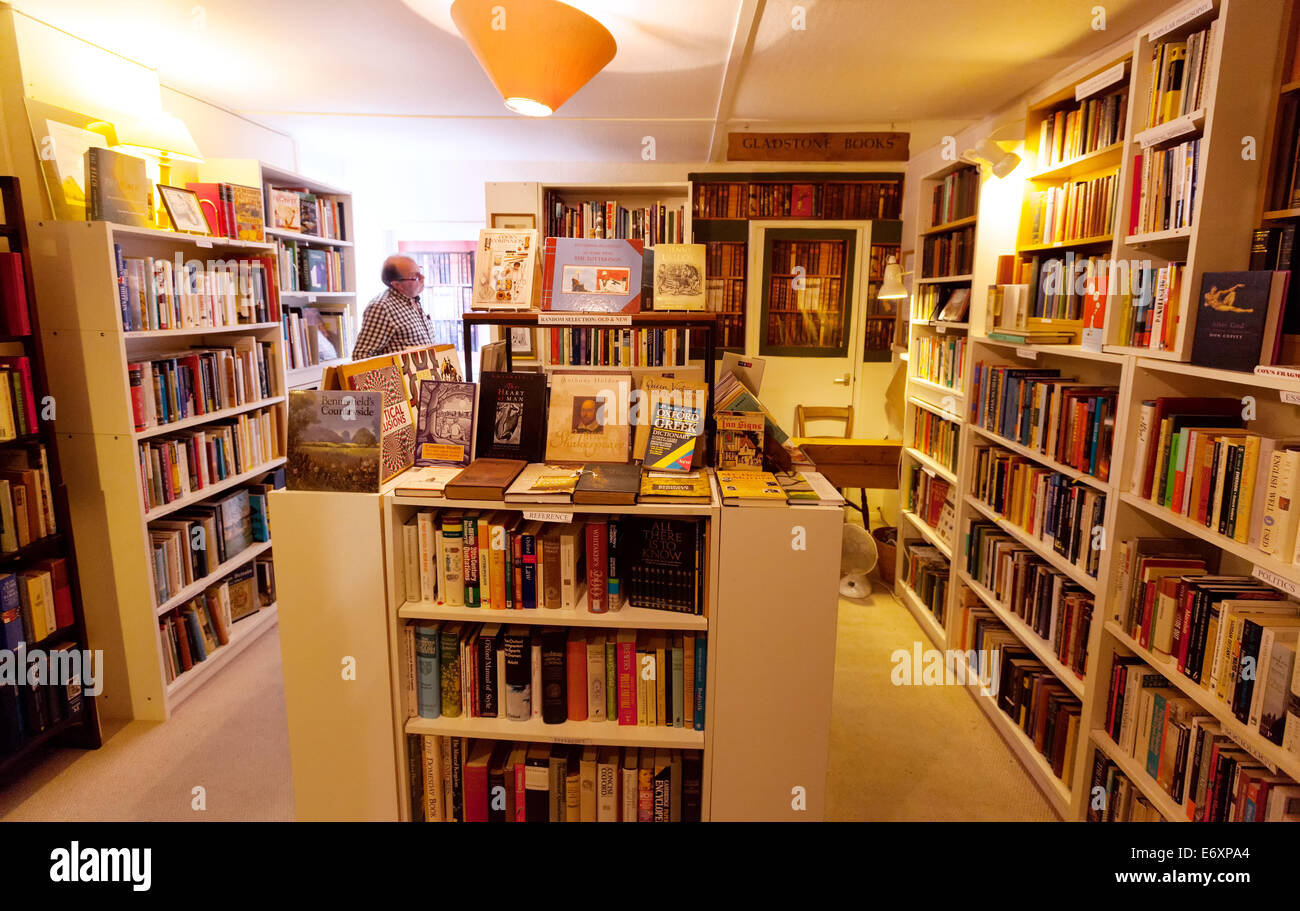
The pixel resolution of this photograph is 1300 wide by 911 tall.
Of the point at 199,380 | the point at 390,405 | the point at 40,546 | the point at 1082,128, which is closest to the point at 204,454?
the point at 199,380

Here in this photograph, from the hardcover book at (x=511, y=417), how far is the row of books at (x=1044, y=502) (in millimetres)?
1870

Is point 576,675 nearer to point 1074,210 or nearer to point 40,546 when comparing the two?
point 40,546

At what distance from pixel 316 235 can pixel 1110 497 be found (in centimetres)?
445

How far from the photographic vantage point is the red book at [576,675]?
6.44 feet

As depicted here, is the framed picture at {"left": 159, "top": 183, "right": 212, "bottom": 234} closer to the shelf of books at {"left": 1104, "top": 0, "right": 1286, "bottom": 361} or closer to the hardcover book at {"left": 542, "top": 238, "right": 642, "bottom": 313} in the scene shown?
the hardcover book at {"left": 542, "top": 238, "right": 642, "bottom": 313}

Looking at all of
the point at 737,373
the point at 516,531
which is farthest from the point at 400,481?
the point at 737,373

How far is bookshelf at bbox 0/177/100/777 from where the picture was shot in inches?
94.0

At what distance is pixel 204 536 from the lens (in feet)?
10.7

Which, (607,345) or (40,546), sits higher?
(607,345)

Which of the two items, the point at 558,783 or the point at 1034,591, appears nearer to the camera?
the point at 558,783

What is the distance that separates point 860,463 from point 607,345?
69.0 inches

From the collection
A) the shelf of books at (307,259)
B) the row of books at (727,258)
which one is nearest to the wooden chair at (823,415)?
the row of books at (727,258)

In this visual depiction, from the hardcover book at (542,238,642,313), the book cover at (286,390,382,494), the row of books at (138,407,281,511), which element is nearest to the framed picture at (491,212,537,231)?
the row of books at (138,407,281,511)
